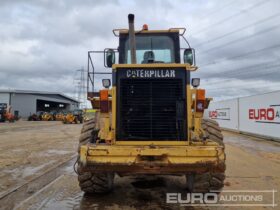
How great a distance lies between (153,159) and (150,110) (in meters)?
1.03

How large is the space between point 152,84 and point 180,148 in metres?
1.30

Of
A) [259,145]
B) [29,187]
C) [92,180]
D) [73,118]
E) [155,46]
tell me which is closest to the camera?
[92,180]

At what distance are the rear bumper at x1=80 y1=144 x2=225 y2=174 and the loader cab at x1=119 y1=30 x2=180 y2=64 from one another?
2.72 m

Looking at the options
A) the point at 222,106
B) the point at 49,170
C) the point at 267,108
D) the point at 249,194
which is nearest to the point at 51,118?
the point at 222,106

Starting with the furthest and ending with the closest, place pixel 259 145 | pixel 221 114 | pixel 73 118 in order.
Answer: pixel 73 118
pixel 221 114
pixel 259 145

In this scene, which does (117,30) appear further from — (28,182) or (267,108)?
(267,108)

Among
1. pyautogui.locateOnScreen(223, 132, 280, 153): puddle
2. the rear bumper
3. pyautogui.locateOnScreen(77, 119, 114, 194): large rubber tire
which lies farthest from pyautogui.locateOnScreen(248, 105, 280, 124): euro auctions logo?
the rear bumper

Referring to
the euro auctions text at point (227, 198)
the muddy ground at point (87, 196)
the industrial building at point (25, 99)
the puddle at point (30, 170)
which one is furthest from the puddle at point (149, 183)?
the industrial building at point (25, 99)

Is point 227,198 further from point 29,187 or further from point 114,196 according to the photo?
point 29,187

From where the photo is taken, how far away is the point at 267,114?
1783 centimetres

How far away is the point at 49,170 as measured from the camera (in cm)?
887

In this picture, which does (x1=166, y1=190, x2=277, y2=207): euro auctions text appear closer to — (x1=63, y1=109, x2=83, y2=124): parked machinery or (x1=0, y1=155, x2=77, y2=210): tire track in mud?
(x1=0, y1=155, x2=77, y2=210): tire track in mud

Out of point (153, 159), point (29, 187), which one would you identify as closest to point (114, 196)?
point (153, 159)

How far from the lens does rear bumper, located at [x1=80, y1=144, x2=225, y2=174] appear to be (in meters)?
4.85
